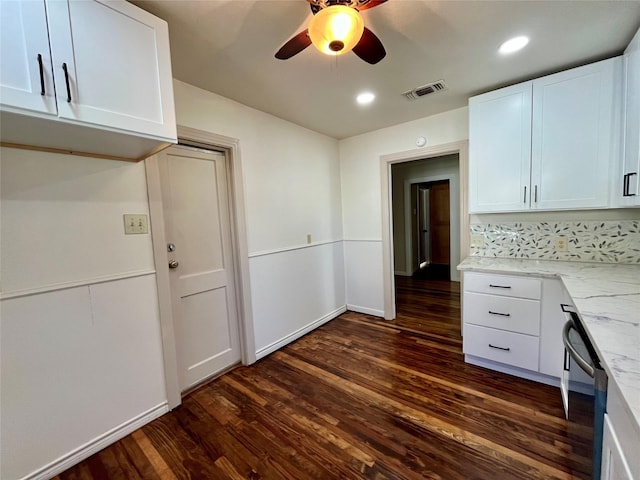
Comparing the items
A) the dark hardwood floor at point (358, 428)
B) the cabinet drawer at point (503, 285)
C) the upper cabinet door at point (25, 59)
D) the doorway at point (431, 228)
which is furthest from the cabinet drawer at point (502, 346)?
the doorway at point (431, 228)

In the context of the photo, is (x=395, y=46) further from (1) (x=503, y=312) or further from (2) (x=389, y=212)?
(1) (x=503, y=312)

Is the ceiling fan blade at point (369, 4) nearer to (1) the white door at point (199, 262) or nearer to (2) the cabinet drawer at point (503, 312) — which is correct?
(1) the white door at point (199, 262)

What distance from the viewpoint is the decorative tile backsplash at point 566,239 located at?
80.3 inches

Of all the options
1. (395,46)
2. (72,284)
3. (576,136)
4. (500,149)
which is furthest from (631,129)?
(72,284)

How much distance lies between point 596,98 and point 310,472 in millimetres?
2995

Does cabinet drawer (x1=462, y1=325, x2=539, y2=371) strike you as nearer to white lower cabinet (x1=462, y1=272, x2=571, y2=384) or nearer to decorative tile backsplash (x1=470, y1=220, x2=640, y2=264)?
white lower cabinet (x1=462, y1=272, x2=571, y2=384)

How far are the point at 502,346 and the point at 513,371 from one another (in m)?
0.23

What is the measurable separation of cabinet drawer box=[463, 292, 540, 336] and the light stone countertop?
23 centimetres

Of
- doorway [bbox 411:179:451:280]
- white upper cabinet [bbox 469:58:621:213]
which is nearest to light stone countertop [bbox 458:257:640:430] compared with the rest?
white upper cabinet [bbox 469:58:621:213]

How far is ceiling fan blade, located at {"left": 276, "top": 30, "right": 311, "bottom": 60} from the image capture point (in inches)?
50.3

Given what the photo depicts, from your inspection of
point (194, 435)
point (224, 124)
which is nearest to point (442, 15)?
point (224, 124)

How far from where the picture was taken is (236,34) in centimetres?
149

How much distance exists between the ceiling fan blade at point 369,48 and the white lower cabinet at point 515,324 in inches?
70.2

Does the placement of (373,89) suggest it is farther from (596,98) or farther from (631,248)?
(631,248)
